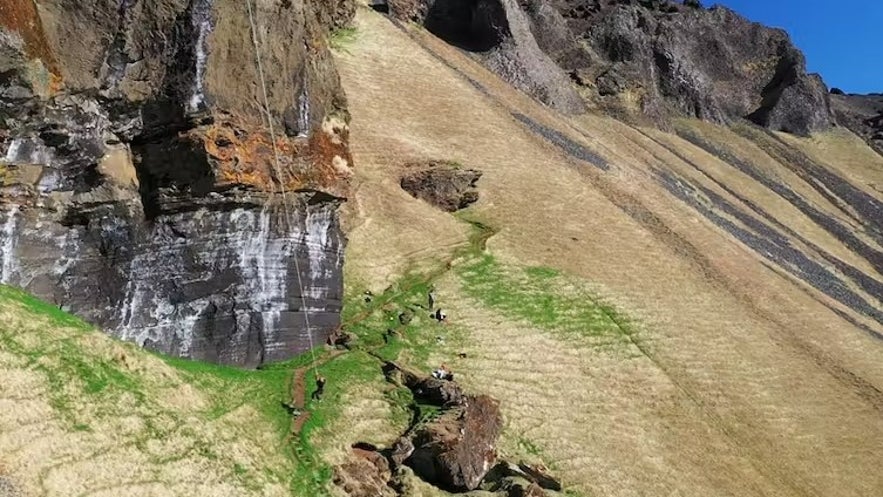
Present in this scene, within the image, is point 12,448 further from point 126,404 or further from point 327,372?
point 327,372

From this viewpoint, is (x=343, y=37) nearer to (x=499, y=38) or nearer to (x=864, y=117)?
(x=499, y=38)

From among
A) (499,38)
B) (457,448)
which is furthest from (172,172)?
(499,38)

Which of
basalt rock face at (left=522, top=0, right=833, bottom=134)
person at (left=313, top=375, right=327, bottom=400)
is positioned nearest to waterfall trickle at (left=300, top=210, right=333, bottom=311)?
person at (left=313, top=375, right=327, bottom=400)

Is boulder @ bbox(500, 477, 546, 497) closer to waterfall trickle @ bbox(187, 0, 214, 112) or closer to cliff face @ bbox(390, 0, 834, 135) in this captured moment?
waterfall trickle @ bbox(187, 0, 214, 112)

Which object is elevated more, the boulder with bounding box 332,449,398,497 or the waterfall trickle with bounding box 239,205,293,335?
the waterfall trickle with bounding box 239,205,293,335

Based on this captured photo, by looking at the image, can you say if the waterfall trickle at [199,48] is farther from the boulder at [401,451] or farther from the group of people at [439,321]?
the boulder at [401,451]

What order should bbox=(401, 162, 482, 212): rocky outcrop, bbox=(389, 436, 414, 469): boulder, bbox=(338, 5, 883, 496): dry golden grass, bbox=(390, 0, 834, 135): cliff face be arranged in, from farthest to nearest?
Result: 1. bbox=(390, 0, 834, 135): cliff face
2. bbox=(401, 162, 482, 212): rocky outcrop
3. bbox=(338, 5, 883, 496): dry golden grass
4. bbox=(389, 436, 414, 469): boulder
